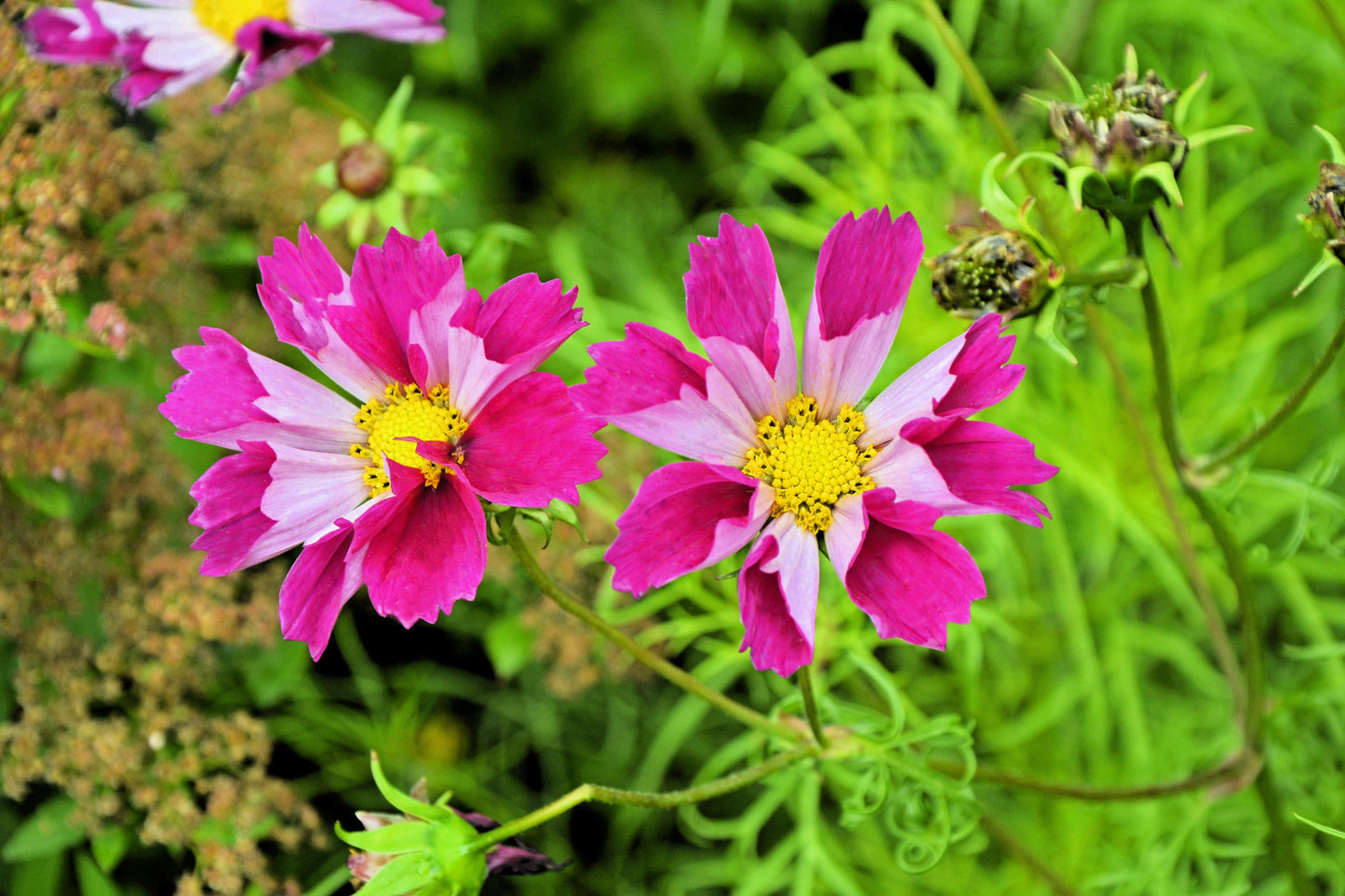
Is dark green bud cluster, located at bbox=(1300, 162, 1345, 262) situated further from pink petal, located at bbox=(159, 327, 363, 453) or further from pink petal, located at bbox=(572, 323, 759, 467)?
pink petal, located at bbox=(159, 327, 363, 453)

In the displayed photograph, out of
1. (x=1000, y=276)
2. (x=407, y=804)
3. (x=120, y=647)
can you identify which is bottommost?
(x=120, y=647)

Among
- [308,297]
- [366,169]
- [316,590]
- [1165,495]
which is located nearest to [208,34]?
[366,169]

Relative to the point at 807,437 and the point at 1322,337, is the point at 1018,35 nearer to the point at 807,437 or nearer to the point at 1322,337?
the point at 1322,337

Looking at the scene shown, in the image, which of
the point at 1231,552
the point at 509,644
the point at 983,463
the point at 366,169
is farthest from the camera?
the point at 509,644

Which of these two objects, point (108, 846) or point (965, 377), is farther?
point (108, 846)

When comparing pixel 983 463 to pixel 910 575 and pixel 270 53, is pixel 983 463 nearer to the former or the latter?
pixel 910 575

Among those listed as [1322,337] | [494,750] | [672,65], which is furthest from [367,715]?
[1322,337]

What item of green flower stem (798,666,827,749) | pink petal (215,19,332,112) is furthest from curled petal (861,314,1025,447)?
pink petal (215,19,332,112)

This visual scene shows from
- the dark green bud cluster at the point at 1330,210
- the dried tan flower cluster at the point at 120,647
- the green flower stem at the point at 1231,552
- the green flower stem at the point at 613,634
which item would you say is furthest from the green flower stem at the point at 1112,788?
the dried tan flower cluster at the point at 120,647
